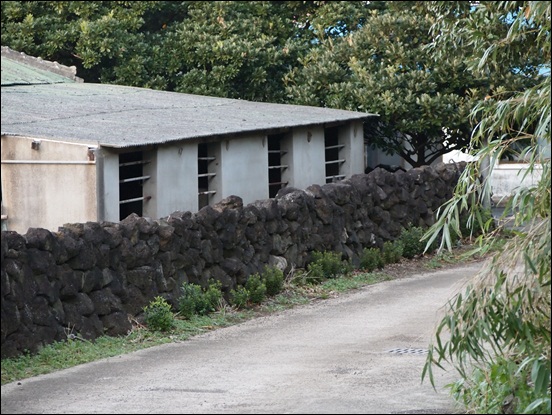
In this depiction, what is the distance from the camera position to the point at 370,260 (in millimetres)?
17156

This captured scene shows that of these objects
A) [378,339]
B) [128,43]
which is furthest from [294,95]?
[378,339]

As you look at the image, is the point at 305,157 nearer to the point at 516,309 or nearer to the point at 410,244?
the point at 410,244

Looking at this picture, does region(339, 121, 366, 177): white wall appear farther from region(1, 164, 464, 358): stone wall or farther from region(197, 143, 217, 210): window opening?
region(197, 143, 217, 210): window opening

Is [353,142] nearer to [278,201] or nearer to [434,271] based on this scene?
[434,271]

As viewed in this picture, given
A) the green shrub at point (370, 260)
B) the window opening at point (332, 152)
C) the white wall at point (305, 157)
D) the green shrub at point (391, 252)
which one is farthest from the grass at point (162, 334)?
the window opening at point (332, 152)

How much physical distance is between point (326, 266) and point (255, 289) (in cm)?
232

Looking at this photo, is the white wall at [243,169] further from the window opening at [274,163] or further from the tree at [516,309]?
the tree at [516,309]

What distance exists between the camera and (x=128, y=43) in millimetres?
23297

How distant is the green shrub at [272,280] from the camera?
47.1 ft

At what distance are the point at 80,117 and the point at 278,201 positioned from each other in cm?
355

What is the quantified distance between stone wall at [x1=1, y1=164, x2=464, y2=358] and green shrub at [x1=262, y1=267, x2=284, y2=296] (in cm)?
20

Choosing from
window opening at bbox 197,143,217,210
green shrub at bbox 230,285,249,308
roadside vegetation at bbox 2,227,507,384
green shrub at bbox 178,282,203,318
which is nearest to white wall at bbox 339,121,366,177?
roadside vegetation at bbox 2,227,507,384

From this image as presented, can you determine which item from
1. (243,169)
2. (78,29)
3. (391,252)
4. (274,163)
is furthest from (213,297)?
(78,29)

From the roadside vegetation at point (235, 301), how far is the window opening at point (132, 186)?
2.52m
